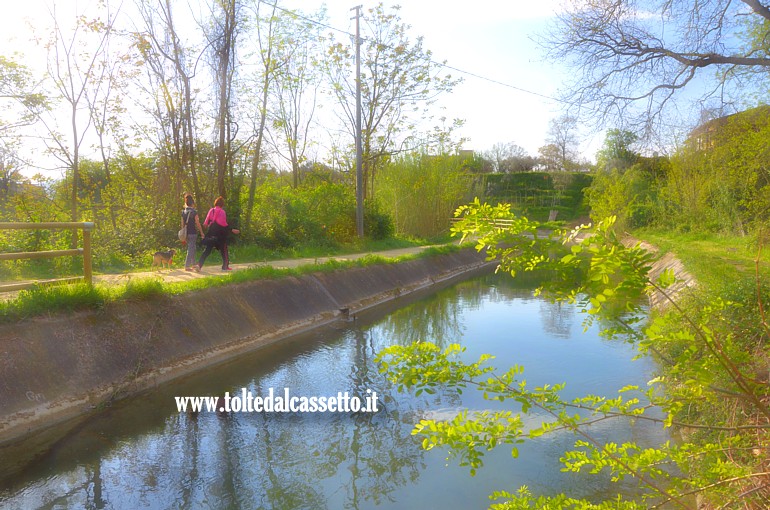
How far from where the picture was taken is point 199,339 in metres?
9.52

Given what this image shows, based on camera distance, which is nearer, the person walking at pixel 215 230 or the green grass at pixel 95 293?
the green grass at pixel 95 293

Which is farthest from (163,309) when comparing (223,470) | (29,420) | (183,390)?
(223,470)

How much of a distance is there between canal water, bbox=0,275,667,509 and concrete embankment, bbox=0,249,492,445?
1.16 feet

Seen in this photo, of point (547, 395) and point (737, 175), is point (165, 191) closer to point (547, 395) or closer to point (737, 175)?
point (547, 395)

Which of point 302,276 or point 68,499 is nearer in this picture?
point 68,499

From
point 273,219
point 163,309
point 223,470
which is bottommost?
point 223,470

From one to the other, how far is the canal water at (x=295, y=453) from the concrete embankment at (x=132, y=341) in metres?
0.35

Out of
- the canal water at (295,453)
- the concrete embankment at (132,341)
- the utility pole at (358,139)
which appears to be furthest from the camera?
the utility pole at (358,139)

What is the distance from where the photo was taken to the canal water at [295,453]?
5301 millimetres

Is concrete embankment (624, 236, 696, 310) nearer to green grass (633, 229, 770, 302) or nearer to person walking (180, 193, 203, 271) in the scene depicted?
green grass (633, 229, 770, 302)

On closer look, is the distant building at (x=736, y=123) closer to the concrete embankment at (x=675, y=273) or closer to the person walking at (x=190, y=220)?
the concrete embankment at (x=675, y=273)

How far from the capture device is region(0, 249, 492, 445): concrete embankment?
21.9 ft

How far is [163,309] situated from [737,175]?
67.5 feet

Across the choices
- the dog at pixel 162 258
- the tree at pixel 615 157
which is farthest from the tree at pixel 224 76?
the tree at pixel 615 157
